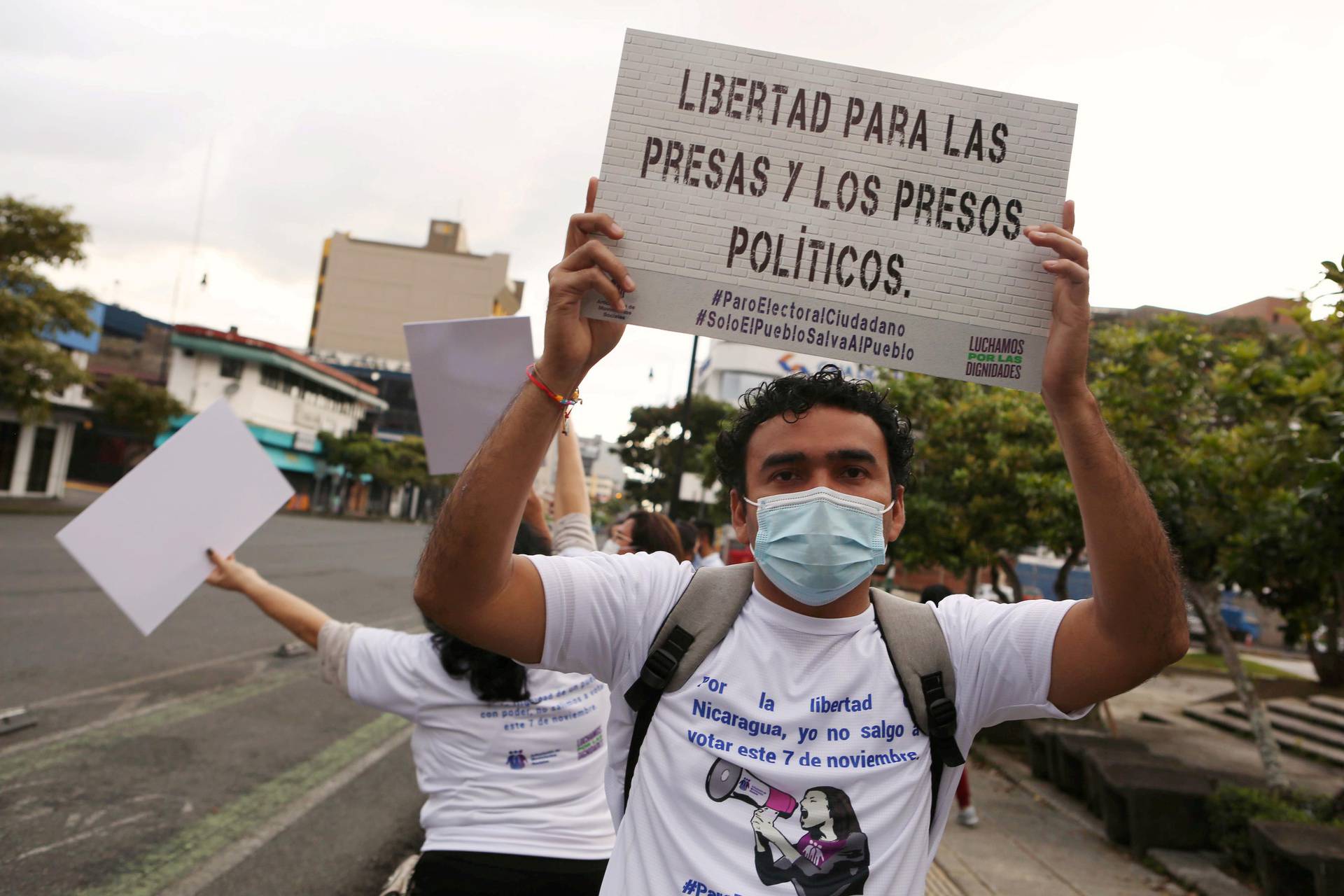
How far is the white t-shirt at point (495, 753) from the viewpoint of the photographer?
270cm

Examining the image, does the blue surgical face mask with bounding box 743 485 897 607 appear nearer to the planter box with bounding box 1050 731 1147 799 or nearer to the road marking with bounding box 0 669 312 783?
the road marking with bounding box 0 669 312 783

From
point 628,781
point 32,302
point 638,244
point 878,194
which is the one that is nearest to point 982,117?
point 878,194

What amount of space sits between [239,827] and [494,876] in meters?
3.59

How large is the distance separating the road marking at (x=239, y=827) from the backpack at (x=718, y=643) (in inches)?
150

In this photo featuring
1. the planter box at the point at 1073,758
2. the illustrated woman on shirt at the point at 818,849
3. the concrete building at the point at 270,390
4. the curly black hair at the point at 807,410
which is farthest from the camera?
the concrete building at the point at 270,390

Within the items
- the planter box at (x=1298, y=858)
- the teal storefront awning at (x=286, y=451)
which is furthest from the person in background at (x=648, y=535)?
the teal storefront awning at (x=286, y=451)

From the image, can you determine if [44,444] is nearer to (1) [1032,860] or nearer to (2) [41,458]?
(2) [41,458]

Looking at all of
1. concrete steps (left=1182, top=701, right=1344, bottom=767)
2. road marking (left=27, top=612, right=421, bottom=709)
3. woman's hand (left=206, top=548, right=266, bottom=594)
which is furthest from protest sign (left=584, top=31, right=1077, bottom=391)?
concrete steps (left=1182, top=701, right=1344, bottom=767)

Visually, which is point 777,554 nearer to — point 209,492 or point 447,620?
point 447,620

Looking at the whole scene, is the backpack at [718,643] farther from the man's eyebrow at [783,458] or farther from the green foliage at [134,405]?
the green foliage at [134,405]

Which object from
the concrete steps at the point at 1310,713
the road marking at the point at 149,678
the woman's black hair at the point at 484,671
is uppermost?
the woman's black hair at the point at 484,671

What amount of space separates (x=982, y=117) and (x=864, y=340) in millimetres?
491

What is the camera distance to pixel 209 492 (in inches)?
127

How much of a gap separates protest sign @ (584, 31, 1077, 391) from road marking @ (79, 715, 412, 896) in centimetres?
428
